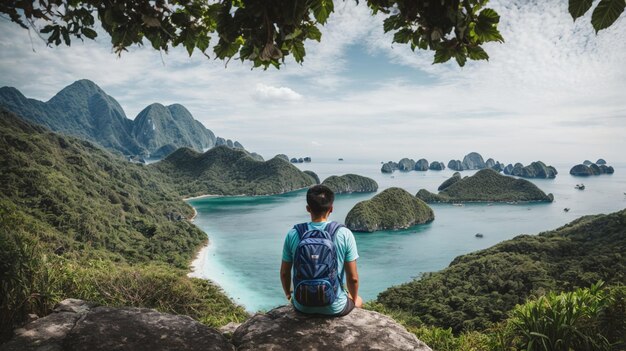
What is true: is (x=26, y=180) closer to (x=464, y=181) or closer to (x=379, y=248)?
(x=379, y=248)

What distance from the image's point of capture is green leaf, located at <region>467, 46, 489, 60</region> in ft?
6.72

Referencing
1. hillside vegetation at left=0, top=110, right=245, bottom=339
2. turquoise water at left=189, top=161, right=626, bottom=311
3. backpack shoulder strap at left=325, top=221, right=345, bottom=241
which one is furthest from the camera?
turquoise water at left=189, top=161, right=626, bottom=311

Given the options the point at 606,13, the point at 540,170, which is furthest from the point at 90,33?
the point at 540,170

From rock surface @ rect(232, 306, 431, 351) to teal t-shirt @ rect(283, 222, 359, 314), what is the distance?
5.6 inches

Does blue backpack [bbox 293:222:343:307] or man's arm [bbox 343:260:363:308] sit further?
man's arm [bbox 343:260:363:308]

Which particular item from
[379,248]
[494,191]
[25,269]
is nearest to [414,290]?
[25,269]

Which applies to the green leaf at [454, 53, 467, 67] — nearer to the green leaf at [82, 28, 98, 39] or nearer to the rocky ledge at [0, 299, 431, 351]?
the rocky ledge at [0, 299, 431, 351]

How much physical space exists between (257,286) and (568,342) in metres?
44.6

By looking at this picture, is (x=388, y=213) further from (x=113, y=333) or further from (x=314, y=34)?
(x=314, y=34)

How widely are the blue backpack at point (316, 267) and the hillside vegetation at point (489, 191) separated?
114m

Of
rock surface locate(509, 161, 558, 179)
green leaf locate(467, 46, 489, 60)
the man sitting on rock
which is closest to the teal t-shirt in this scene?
the man sitting on rock

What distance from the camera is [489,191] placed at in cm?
11488

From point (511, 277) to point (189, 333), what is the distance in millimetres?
31155

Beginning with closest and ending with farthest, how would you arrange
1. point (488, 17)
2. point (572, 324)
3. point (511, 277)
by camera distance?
point (488, 17), point (572, 324), point (511, 277)
